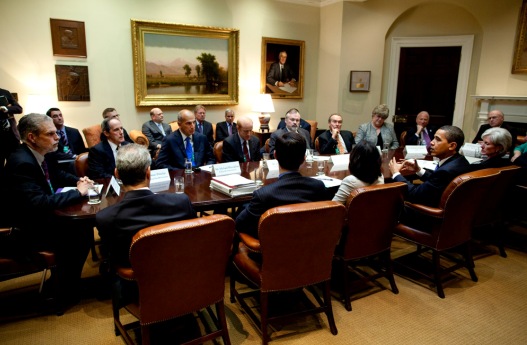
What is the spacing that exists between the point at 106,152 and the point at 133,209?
1727 millimetres

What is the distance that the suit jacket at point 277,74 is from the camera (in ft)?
22.7

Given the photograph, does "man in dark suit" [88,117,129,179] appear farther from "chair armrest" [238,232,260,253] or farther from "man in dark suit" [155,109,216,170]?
"chair armrest" [238,232,260,253]

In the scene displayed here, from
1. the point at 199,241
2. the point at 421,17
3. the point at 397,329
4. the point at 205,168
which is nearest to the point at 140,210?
the point at 199,241

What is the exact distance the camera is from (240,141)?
399 cm

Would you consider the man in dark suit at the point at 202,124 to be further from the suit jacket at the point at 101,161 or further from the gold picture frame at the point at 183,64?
the suit jacket at the point at 101,161

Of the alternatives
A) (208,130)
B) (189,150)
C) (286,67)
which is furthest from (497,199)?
(286,67)

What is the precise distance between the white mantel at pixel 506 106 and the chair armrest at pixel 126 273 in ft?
21.0

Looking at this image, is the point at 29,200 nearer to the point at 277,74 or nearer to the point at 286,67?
the point at 277,74

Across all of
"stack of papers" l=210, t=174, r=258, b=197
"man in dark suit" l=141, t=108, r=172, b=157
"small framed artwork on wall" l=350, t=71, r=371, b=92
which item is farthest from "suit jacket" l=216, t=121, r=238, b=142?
"stack of papers" l=210, t=174, r=258, b=197

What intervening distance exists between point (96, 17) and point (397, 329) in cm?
550

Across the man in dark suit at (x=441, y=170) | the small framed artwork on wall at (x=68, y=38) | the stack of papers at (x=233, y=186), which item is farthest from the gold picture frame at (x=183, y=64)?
the man in dark suit at (x=441, y=170)

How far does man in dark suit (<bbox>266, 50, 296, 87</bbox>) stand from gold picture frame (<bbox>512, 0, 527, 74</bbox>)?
378 centimetres

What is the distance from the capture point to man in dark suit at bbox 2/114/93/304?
2205 millimetres

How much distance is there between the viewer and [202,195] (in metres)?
2.54
